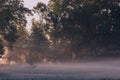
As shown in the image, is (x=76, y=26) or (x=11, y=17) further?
(x=76, y=26)

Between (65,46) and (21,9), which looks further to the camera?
(65,46)

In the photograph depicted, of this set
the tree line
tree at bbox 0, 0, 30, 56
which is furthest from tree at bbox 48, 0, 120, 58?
tree at bbox 0, 0, 30, 56

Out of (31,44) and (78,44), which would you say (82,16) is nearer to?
(78,44)

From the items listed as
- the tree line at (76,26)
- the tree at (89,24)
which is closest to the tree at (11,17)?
the tree line at (76,26)

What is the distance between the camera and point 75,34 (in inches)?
3506

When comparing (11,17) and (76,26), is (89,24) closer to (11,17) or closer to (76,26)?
(76,26)

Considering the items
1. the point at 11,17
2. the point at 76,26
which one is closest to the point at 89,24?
the point at 76,26

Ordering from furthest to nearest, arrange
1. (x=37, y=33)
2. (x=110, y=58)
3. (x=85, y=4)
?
(x=37, y=33)
(x=85, y=4)
(x=110, y=58)

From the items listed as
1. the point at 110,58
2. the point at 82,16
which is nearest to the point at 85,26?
the point at 82,16

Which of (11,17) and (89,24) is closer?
(11,17)

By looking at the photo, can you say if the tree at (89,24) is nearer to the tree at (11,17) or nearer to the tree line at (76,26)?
the tree line at (76,26)

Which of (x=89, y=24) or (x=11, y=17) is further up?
(x=11, y=17)

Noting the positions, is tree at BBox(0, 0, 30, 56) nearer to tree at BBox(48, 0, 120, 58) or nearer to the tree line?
the tree line

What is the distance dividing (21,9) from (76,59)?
14.5 m
